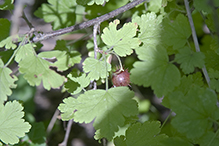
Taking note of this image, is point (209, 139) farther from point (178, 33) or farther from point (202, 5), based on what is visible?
point (202, 5)

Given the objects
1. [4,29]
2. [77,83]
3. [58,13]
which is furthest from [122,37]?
[4,29]

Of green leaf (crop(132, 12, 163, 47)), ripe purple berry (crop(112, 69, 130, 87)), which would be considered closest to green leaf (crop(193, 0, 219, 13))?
green leaf (crop(132, 12, 163, 47))

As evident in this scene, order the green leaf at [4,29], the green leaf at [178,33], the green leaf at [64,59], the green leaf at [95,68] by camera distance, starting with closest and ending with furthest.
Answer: the green leaf at [178,33], the green leaf at [95,68], the green leaf at [4,29], the green leaf at [64,59]

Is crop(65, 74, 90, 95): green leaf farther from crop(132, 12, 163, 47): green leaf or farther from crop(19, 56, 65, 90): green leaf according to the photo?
crop(132, 12, 163, 47): green leaf

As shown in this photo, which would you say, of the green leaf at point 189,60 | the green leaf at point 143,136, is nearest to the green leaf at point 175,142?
the green leaf at point 143,136

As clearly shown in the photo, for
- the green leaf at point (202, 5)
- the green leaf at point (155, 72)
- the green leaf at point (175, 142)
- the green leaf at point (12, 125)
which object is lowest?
the green leaf at point (175, 142)

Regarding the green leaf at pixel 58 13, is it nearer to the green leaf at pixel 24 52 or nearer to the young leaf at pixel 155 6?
the green leaf at pixel 24 52

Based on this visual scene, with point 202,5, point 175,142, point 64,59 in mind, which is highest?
point 202,5
